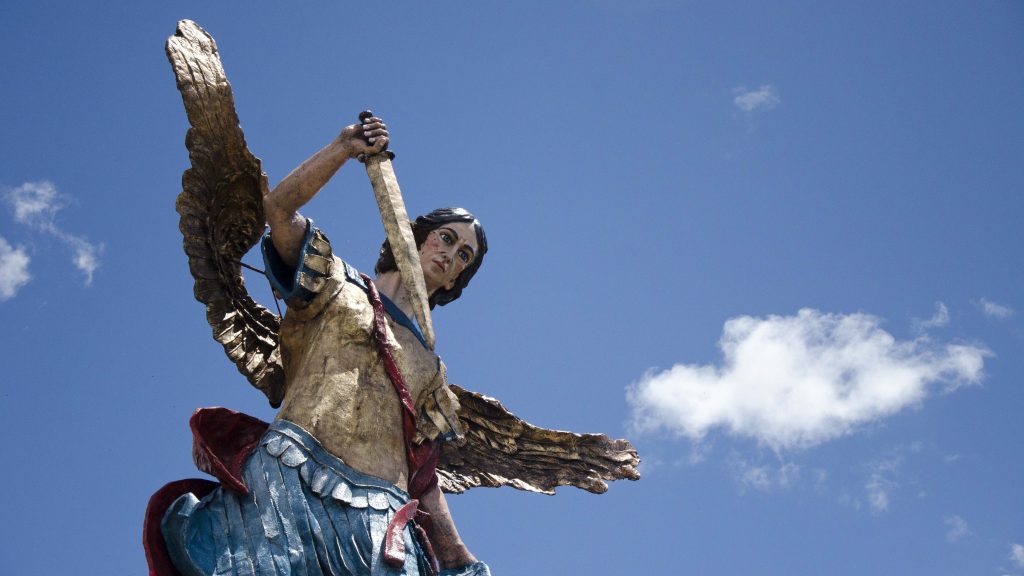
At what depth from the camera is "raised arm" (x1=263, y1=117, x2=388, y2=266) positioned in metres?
6.90

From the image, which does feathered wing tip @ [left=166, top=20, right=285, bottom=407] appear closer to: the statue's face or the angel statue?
the angel statue

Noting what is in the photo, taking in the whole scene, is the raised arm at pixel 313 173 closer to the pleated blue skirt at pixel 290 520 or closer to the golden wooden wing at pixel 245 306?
the golden wooden wing at pixel 245 306

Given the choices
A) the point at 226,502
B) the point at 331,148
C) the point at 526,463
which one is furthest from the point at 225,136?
the point at 526,463

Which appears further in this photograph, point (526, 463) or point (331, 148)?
point (526, 463)

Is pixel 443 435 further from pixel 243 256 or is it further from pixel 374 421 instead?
pixel 243 256

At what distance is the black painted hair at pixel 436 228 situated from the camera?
7.84 metres

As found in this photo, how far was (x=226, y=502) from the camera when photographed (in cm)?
642

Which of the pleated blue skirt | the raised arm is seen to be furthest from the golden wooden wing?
the pleated blue skirt

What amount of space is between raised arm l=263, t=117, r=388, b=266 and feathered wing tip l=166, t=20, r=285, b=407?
0.22 m

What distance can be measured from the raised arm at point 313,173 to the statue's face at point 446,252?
0.98 m

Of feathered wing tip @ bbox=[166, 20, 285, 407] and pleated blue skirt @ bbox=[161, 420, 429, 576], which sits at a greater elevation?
feathered wing tip @ bbox=[166, 20, 285, 407]

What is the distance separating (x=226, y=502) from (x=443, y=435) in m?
1.35

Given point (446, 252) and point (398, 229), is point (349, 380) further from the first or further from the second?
point (446, 252)

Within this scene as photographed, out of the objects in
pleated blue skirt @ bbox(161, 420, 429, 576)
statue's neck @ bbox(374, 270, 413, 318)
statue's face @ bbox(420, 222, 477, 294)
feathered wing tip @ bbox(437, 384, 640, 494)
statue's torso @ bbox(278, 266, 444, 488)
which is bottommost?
pleated blue skirt @ bbox(161, 420, 429, 576)
